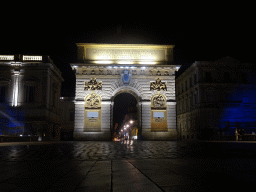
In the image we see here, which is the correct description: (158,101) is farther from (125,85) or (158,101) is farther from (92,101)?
(92,101)

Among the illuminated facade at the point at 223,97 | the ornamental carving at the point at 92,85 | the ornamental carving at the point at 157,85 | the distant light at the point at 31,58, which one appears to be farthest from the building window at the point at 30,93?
the illuminated facade at the point at 223,97

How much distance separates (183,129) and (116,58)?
81.3ft

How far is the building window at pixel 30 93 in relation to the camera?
124ft

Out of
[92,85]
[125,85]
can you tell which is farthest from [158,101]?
[92,85]

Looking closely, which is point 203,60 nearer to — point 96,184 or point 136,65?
point 136,65

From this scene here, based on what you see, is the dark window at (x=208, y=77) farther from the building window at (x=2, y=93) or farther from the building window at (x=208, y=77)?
the building window at (x=2, y=93)

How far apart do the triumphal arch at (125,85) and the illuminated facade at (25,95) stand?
822 centimetres

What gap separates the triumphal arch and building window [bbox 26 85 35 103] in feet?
30.7

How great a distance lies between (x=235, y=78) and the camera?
44.1 meters

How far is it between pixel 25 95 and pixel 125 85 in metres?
15.3

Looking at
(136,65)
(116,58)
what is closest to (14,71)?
(116,58)

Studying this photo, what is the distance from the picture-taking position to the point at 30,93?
125 feet

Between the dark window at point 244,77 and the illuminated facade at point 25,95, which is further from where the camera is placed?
the dark window at point 244,77

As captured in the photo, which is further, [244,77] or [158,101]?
[244,77]
